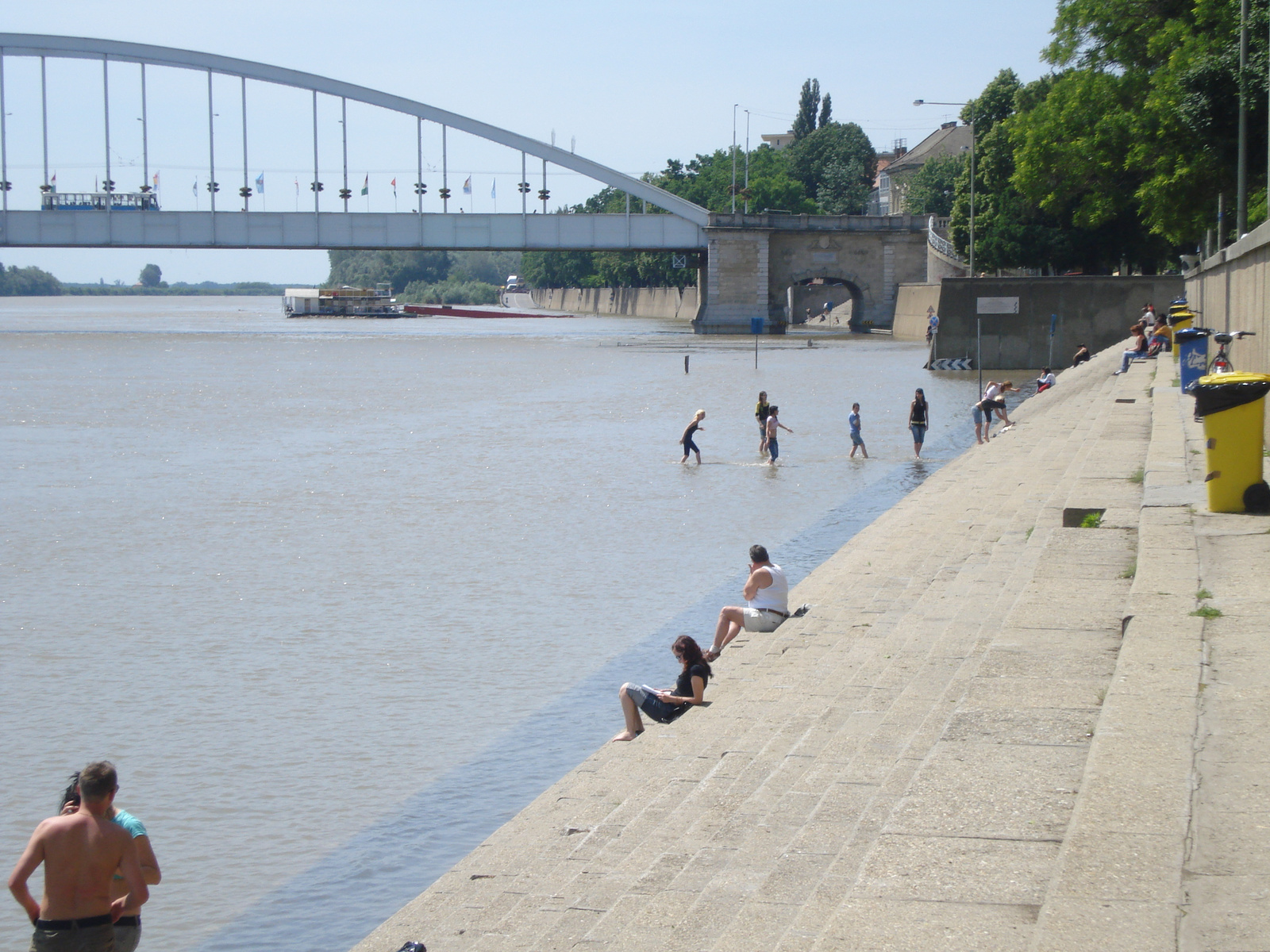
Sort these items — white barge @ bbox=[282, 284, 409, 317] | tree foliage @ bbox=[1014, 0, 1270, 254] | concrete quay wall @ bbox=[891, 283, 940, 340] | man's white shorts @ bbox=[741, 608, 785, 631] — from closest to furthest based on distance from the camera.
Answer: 1. man's white shorts @ bbox=[741, 608, 785, 631]
2. tree foliage @ bbox=[1014, 0, 1270, 254]
3. concrete quay wall @ bbox=[891, 283, 940, 340]
4. white barge @ bbox=[282, 284, 409, 317]

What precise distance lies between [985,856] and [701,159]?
5346 inches

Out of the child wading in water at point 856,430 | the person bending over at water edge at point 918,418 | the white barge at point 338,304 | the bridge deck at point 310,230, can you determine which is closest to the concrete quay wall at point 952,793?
the person bending over at water edge at point 918,418

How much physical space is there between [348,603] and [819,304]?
110 m

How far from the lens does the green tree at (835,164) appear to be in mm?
138000

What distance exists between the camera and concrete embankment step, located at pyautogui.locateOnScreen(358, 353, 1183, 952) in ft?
16.9

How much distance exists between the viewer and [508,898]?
249 inches

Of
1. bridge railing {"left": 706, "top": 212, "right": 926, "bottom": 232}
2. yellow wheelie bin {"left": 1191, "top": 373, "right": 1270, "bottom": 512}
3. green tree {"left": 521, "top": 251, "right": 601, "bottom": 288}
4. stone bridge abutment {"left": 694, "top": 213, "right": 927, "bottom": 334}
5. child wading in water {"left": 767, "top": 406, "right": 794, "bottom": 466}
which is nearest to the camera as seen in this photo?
yellow wheelie bin {"left": 1191, "top": 373, "right": 1270, "bottom": 512}

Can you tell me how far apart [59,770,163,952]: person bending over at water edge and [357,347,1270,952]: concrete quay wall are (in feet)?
3.52

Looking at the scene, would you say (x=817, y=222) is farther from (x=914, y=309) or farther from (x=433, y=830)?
(x=433, y=830)

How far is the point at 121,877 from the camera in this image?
593cm

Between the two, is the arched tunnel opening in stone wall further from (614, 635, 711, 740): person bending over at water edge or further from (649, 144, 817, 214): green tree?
(614, 635, 711, 740): person bending over at water edge

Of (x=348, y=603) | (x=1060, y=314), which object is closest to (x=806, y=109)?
(x=1060, y=314)

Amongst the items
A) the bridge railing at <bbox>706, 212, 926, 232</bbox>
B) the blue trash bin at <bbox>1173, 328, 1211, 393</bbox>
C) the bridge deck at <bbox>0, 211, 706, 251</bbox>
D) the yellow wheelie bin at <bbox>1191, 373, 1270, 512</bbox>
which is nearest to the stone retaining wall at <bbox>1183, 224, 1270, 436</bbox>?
the blue trash bin at <bbox>1173, 328, 1211, 393</bbox>

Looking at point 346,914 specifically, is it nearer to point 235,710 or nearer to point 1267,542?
point 235,710
